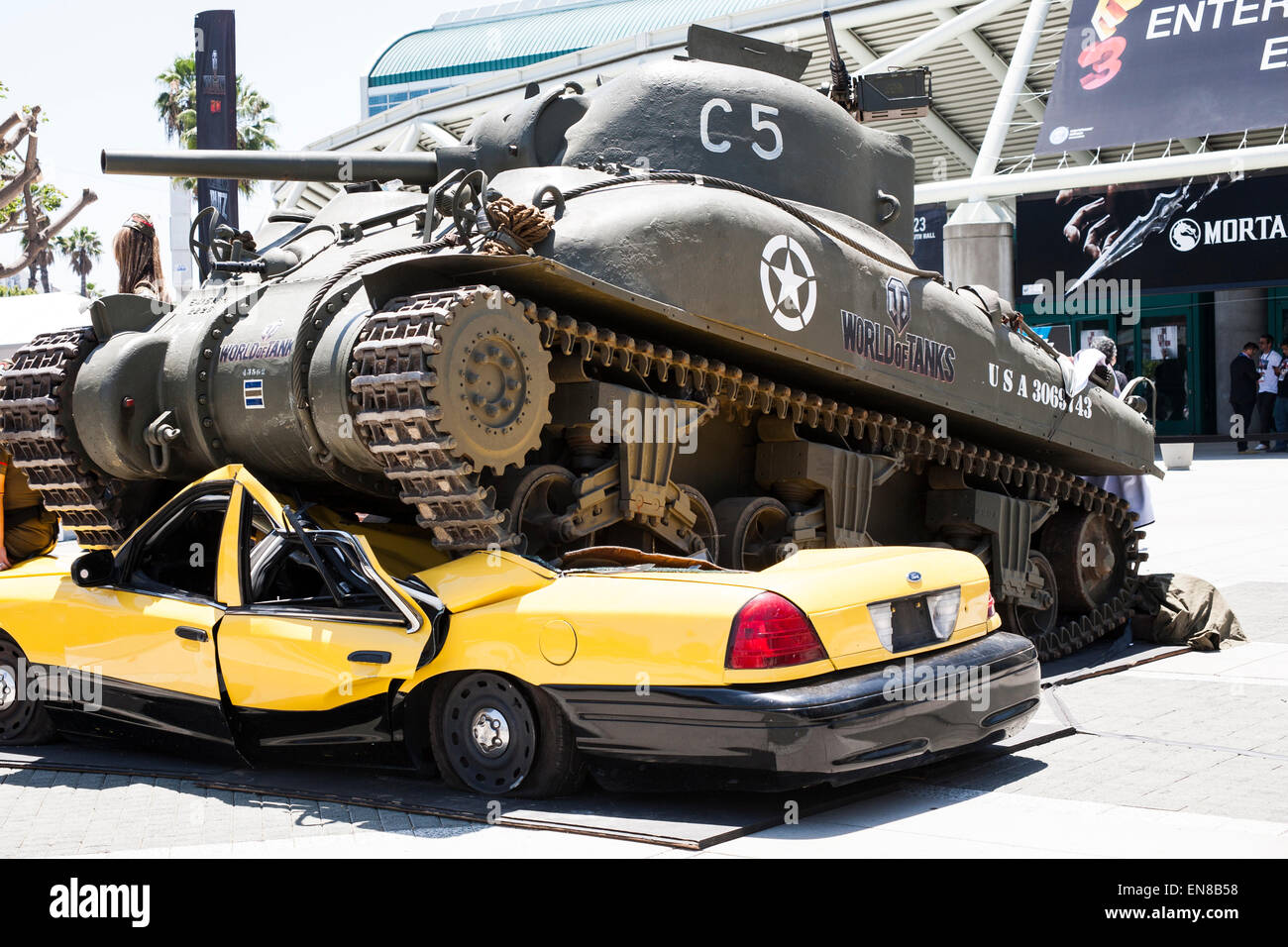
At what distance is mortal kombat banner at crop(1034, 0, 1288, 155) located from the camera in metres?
24.1

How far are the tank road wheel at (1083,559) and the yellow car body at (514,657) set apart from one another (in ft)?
15.4

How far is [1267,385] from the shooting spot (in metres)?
27.4

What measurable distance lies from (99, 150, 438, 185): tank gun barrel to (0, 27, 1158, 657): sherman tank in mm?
21

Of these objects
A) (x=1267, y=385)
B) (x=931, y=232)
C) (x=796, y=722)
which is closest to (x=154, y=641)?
(x=796, y=722)

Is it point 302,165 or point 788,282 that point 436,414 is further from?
point 302,165

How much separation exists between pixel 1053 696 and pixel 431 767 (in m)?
4.13

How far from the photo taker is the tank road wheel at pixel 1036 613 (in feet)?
36.7

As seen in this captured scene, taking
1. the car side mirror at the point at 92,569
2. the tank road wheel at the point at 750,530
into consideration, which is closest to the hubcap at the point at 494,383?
the car side mirror at the point at 92,569

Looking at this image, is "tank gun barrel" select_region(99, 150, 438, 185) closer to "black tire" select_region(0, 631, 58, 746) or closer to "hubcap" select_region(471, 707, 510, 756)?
"black tire" select_region(0, 631, 58, 746)

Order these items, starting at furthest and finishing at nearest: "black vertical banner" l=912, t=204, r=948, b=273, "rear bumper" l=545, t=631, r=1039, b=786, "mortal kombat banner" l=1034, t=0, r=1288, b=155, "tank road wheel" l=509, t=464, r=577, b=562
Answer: "black vertical banner" l=912, t=204, r=948, b=273, "mortal kombat banner" l=1034, t=0, r=1288, b=155, "tank road wheel" l=509, t=464, r=577, b=562, "rear bumper" l=545, t=631, r=1039, b=786

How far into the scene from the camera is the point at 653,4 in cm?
6975

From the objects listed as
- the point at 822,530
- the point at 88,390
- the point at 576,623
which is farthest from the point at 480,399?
the point at 822,530

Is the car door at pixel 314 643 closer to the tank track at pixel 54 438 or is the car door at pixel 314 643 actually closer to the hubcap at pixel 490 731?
the hubcap at pixel 490 731

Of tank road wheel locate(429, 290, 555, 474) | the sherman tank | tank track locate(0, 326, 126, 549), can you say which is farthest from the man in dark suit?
tank track locate(0, 326, 126, 549)
